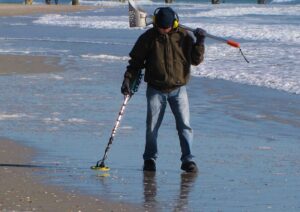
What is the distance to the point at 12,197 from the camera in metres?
7.11

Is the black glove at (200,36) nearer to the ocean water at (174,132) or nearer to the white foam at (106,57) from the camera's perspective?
the ocean water at (174,132)

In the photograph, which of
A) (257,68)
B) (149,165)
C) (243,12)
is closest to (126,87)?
(149,165)

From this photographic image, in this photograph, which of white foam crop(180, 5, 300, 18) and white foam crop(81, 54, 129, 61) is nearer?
white foam crop(81, 54, 129, 61)

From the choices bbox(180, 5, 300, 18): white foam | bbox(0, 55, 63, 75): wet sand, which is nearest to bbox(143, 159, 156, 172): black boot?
bbox(0, 55, 63, 75): wet sand

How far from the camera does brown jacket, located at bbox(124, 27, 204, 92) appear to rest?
27.0ft

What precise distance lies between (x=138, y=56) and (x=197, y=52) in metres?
0.53

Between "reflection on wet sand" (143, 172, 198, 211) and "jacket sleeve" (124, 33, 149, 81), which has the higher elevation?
"jacket sleeve" (124, 33, 149, 81)

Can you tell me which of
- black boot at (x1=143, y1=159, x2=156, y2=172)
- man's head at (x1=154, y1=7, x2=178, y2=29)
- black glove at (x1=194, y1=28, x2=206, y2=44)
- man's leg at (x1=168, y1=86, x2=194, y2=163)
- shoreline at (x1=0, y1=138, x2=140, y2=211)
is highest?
man's head at (x1=154, y1=7, x2=178, y2=29)

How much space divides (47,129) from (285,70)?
8.34 meters

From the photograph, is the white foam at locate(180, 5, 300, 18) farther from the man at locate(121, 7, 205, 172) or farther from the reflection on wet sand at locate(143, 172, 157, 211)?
the reflection on wet sand at locate(143, 172, 157, 211)

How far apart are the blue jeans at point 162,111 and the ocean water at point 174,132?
0.22 metres

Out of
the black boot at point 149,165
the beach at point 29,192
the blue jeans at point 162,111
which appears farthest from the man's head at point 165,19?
the beach at point 29,192

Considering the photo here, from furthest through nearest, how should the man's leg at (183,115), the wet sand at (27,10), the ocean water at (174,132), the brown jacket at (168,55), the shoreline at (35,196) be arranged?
1. the wet sand at (27,10)
2. the man's leg at (183,115)
3. the brown jacket at (168,55)
4. the ocean water at (174,132)
5. the shoreline at (35,196)

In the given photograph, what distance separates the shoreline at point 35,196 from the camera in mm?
6832
